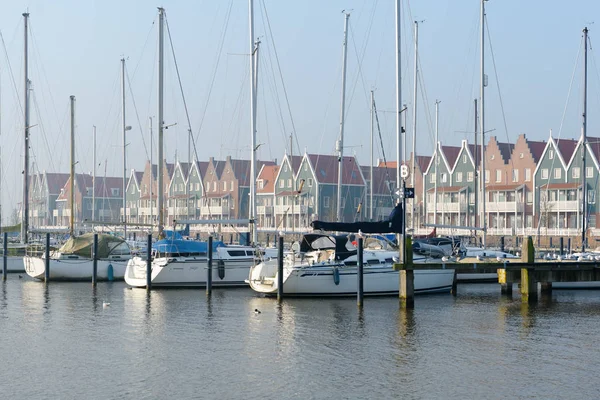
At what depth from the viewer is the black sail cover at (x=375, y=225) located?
1513 inches

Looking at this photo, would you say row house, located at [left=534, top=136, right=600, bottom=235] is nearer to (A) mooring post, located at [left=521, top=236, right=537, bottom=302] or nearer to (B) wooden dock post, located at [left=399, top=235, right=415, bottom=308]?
(A) mooring post, located at [left=521, top=236, right=537, bottom=302]

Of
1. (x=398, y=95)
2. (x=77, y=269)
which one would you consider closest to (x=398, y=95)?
(x=398, y=95)

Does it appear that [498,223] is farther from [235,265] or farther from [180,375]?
[180,375]

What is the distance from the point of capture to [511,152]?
102500mm

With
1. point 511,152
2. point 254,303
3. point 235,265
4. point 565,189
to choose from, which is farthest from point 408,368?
point 511,152

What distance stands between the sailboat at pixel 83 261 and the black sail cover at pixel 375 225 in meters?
15.9

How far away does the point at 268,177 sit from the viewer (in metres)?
120

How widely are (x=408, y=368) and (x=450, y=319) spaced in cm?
954

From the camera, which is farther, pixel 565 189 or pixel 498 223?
pixel 498 223

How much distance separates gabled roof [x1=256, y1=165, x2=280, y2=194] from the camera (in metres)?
118

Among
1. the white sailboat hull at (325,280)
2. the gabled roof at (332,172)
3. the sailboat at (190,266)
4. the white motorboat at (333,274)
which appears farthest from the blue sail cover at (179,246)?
the gabled roof at (332,172)

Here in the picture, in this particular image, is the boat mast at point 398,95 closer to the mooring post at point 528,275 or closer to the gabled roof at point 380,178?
the mooring post at point 528,275

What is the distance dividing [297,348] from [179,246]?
18676mm

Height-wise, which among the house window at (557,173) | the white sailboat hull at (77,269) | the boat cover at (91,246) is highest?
the house window at (557,173)
